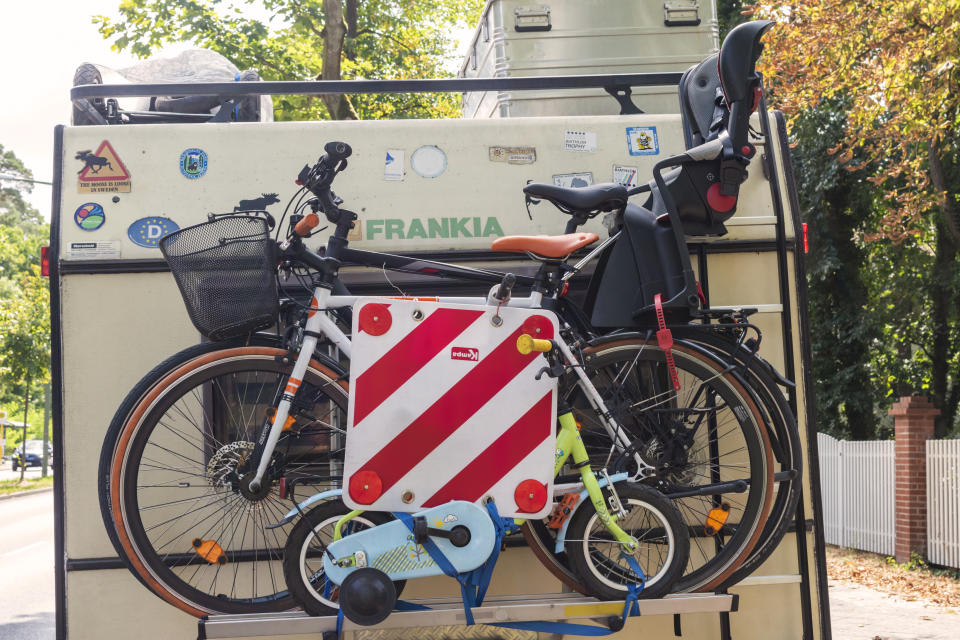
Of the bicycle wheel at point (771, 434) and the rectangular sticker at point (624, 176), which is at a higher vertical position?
the rectangular sticker at point (624, 176)

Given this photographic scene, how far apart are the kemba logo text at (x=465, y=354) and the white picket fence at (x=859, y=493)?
9.90 meters

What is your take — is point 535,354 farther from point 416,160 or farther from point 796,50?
point 796,50

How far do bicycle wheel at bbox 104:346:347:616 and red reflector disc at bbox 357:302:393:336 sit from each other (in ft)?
0.73

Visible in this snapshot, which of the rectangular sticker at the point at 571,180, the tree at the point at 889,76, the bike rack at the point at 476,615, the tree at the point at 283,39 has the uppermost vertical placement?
the tree at the point at 283,39

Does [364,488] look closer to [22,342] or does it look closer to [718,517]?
[718,517]

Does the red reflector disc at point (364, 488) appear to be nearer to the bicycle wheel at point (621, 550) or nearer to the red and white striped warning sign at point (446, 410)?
the red and white striped warning sign at point (446, 410)

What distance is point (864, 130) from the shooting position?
11141mm

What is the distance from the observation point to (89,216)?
3.85m

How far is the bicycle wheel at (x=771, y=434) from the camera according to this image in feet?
11.6

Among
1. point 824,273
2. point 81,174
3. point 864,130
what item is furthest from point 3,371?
point 81,174

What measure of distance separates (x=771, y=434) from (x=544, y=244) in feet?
3.63

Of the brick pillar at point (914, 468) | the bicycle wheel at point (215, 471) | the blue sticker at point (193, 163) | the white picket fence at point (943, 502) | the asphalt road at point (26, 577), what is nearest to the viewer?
the bicycle wheel at point (215, 471)

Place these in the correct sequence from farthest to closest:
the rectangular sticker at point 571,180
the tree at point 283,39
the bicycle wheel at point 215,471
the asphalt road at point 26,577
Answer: the tree at point 283,39 → the asphalt road at point 26,577 → the rectangular sticker at point 571,180 → the bicycle wheel at point 215,471

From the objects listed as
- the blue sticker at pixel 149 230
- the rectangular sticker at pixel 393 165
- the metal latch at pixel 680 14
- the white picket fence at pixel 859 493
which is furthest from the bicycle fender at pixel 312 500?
the white picket fence at pixel 859 493
